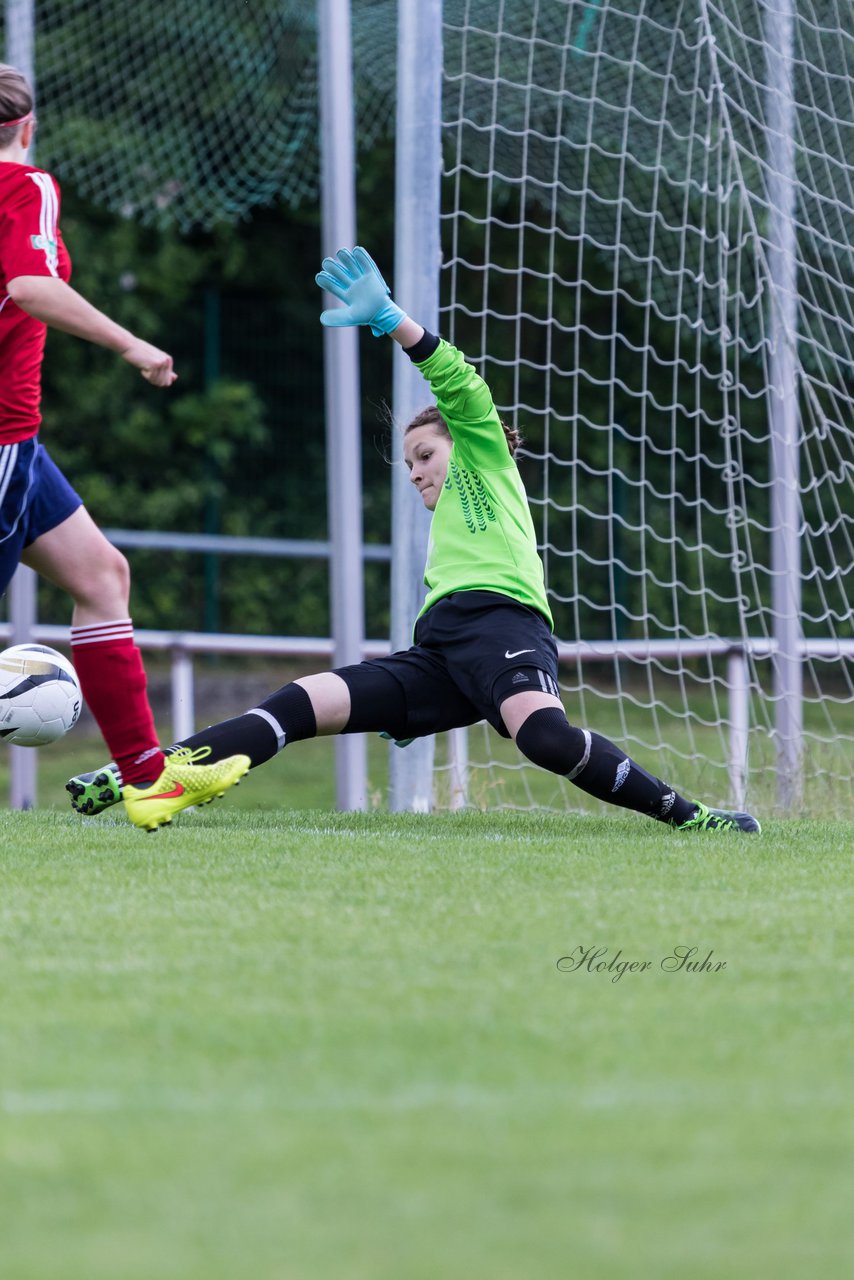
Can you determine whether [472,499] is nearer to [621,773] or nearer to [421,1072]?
[621,773]

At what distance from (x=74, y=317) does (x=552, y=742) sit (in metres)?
→ 1.61

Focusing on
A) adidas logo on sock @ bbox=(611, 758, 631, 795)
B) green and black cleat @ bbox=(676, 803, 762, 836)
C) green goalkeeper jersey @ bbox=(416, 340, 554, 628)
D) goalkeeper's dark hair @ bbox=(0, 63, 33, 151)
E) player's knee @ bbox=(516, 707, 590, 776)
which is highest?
goalkeeper's dark hair @ bbox=(0, 63, 33, 151)

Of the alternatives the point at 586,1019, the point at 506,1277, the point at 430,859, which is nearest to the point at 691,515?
the point at 430,859

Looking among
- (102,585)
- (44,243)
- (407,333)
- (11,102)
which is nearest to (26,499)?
(102,585)

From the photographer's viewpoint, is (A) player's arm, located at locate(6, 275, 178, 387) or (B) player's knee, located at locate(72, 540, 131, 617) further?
(B) player's knee, located at locate(72, 540, 131, 617)

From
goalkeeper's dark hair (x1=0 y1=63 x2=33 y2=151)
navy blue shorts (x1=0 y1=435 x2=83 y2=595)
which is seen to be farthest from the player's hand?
goalkeeper's dark hair (x1=0 y1=63 x2=33 y2=151)

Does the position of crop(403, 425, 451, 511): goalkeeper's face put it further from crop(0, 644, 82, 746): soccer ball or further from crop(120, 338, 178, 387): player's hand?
crop(0, 644, 82, 746): soccer ball

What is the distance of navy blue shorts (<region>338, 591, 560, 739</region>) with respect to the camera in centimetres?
463

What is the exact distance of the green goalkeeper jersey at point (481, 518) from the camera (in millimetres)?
4809

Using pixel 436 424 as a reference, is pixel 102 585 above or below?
below

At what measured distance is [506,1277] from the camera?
175cm

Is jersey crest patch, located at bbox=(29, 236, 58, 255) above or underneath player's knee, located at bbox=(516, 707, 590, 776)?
above

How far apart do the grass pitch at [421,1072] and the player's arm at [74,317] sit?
1241 millimetres

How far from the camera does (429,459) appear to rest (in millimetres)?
5055
